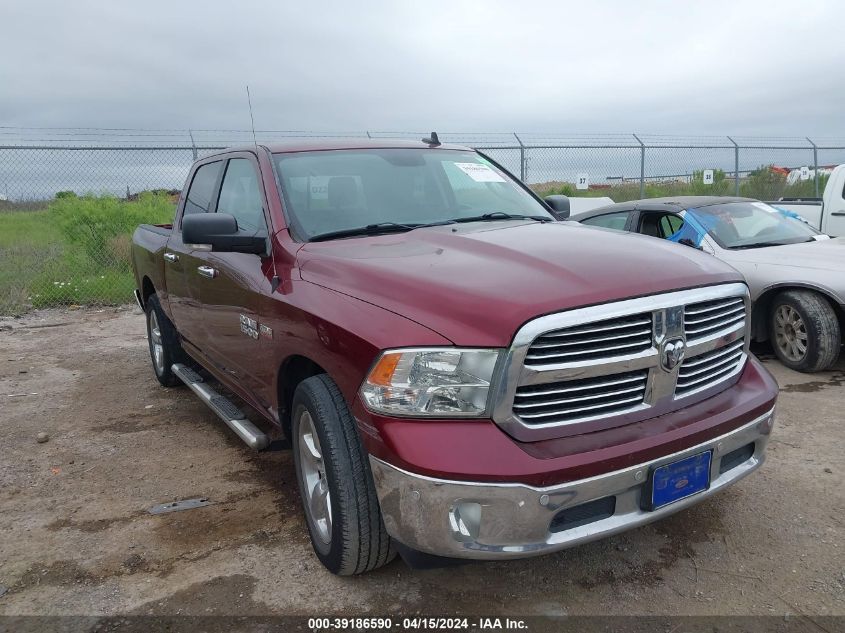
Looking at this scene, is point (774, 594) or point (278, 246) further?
point (278, 246)

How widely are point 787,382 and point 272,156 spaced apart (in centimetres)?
419

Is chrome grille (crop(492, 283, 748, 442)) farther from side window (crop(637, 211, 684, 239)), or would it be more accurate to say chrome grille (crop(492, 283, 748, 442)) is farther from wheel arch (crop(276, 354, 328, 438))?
side window (crop(637, 211, 684, 239))

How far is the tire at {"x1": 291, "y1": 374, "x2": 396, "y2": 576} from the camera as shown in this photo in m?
2.56

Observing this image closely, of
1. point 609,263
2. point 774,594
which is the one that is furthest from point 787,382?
point 609,263

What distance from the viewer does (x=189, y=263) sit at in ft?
14.5

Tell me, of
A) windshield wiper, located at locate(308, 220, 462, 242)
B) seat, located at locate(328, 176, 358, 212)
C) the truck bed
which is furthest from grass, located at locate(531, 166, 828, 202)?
windshield wiper, located at locate(308, 220, 462, 242)

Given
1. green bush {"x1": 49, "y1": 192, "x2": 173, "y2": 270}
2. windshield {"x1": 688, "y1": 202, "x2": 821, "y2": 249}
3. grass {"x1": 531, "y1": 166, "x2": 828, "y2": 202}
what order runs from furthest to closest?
grass {"x1": 531, "y1": 166, "x2": 828, "y2": 202} < green bush {"x1": 49, "y1": 192, "x2": 173, "y2": 270} < windshield {"x1": 688, "y1": 202, "x2": 821, "y2": 249}

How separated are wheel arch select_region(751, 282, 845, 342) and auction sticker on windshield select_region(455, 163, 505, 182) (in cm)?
291

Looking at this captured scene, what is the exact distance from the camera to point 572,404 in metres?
2.36

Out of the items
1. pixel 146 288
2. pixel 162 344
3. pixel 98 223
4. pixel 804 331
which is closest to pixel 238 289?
pixel 162 344

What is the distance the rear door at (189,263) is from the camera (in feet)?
14.4

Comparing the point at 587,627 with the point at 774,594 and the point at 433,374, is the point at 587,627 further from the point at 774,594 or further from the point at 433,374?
the point at 433,374

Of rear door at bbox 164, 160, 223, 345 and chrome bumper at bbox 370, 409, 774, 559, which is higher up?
rear door at bbox 164, 160, 223, 345

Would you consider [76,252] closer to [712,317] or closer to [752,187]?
[712,317]
